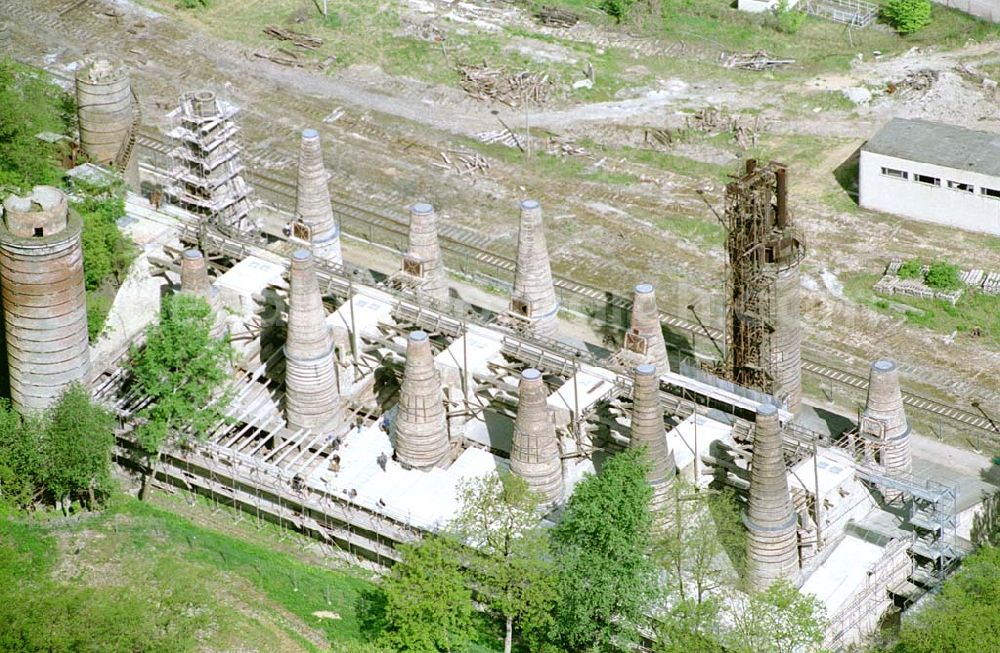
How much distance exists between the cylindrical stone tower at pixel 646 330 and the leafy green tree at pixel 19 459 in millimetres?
27004

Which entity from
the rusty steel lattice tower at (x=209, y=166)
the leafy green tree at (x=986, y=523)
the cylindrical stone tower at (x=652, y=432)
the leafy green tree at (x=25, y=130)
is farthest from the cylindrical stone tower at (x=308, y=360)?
the leafy green tree at (x=986, y=523)

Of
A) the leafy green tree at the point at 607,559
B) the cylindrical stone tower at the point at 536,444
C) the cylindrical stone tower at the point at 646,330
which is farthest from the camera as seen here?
the cylindrical stone tower at the point at 646,330

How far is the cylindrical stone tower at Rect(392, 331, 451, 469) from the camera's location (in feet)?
291

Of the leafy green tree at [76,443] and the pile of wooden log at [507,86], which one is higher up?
the leafy green tree at [76,443]

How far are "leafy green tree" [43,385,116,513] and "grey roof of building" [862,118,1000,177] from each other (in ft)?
159

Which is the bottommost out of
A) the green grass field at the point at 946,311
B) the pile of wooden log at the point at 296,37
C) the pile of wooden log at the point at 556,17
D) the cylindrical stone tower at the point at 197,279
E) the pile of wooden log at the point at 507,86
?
the pile of wooden log at the point at 296,37

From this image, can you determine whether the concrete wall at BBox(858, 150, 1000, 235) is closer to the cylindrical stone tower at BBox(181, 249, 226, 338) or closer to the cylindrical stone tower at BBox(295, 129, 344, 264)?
the cylindrical stone tower at BBox(295, 129, 344, 264)

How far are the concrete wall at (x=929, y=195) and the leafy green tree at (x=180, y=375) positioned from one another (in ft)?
138

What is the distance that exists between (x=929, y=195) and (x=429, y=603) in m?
47.1

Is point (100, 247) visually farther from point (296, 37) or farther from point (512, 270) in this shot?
point (296, 37)

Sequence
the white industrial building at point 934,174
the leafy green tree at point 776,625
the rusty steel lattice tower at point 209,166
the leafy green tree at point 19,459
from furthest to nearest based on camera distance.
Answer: the white industrial building at point 934,174
the rusty steel lattice tower at point 209,166
the leafy green tree at point 19,459
the leafy green tree at point 776,625

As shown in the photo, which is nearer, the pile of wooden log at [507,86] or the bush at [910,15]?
the pile of wooden log at [507,86]

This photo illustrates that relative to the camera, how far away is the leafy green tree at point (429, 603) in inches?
3221

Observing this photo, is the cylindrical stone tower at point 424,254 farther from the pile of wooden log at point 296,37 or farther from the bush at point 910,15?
the bush at point 910,15
